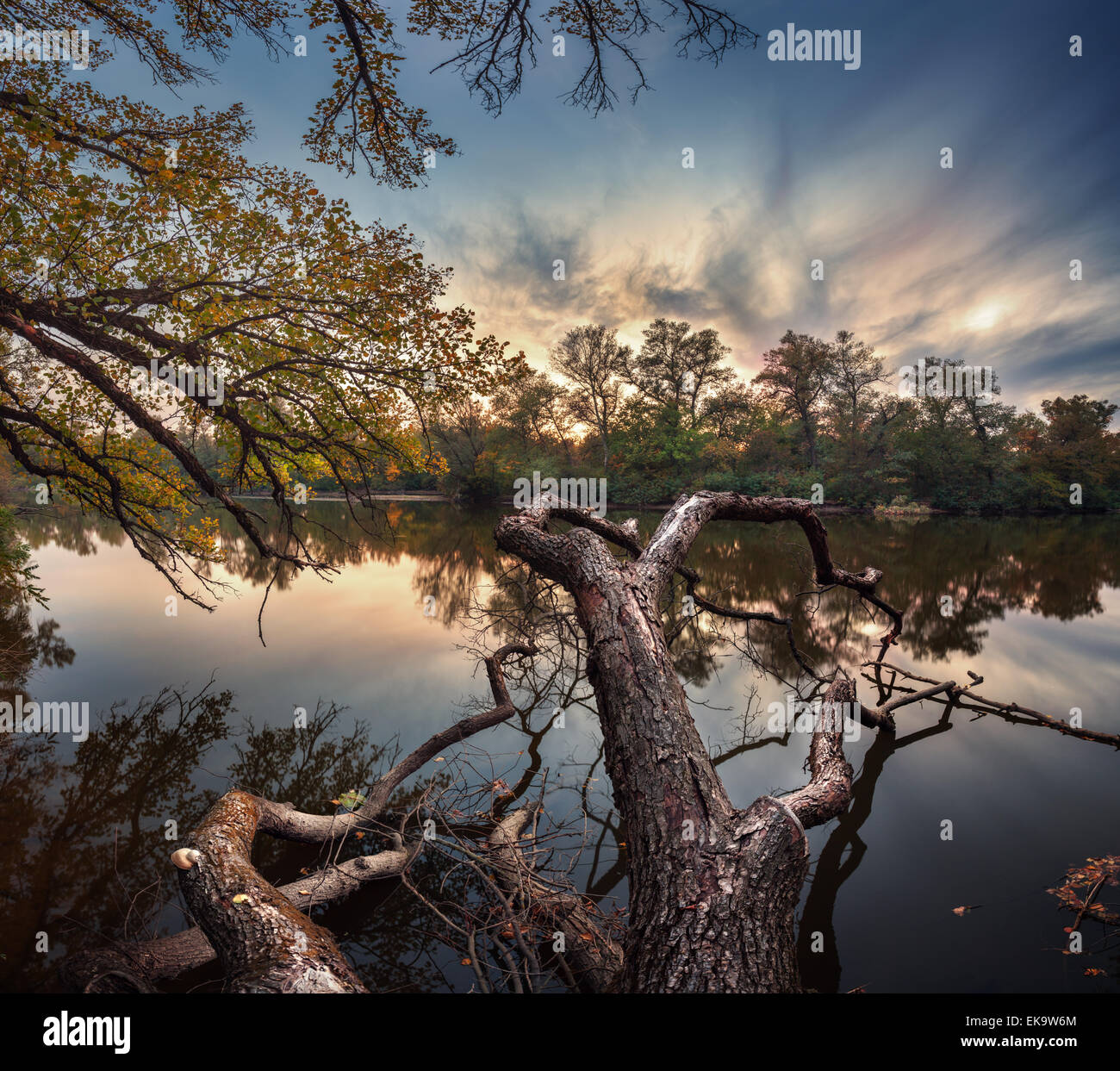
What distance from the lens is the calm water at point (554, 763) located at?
3.14 m

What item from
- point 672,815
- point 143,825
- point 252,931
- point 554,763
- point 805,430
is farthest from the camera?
point 805,430

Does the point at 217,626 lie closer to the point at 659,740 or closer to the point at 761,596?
the point at 659,740

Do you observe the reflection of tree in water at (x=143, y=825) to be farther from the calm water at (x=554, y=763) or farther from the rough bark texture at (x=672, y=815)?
the rough bark texture at (x=672, y=815)

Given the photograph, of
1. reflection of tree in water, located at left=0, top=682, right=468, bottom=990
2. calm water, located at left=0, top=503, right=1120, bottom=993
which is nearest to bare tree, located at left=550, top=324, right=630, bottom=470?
calm water, located at left=0, top=503, right=1120, bottom=993

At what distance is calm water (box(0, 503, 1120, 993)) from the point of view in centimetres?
314

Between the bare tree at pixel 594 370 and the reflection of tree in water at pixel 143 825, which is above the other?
the bare tree at pixel 594 370

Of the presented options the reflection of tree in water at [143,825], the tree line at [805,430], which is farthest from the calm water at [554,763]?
the tree line at [805,430]

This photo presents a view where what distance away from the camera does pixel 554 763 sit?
5375 mm

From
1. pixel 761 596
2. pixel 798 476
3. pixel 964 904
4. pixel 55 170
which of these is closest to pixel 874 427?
pixel 798 476

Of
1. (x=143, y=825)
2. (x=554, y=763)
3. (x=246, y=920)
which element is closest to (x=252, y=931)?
(x=246, y=920)

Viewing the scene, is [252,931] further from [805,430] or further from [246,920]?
[805,430]

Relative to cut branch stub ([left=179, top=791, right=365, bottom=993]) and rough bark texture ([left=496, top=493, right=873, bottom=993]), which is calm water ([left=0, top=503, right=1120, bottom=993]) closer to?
cut branch stub ([left=179, top=791, right=365, bottom=993])

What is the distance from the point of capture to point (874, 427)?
36656 mm
